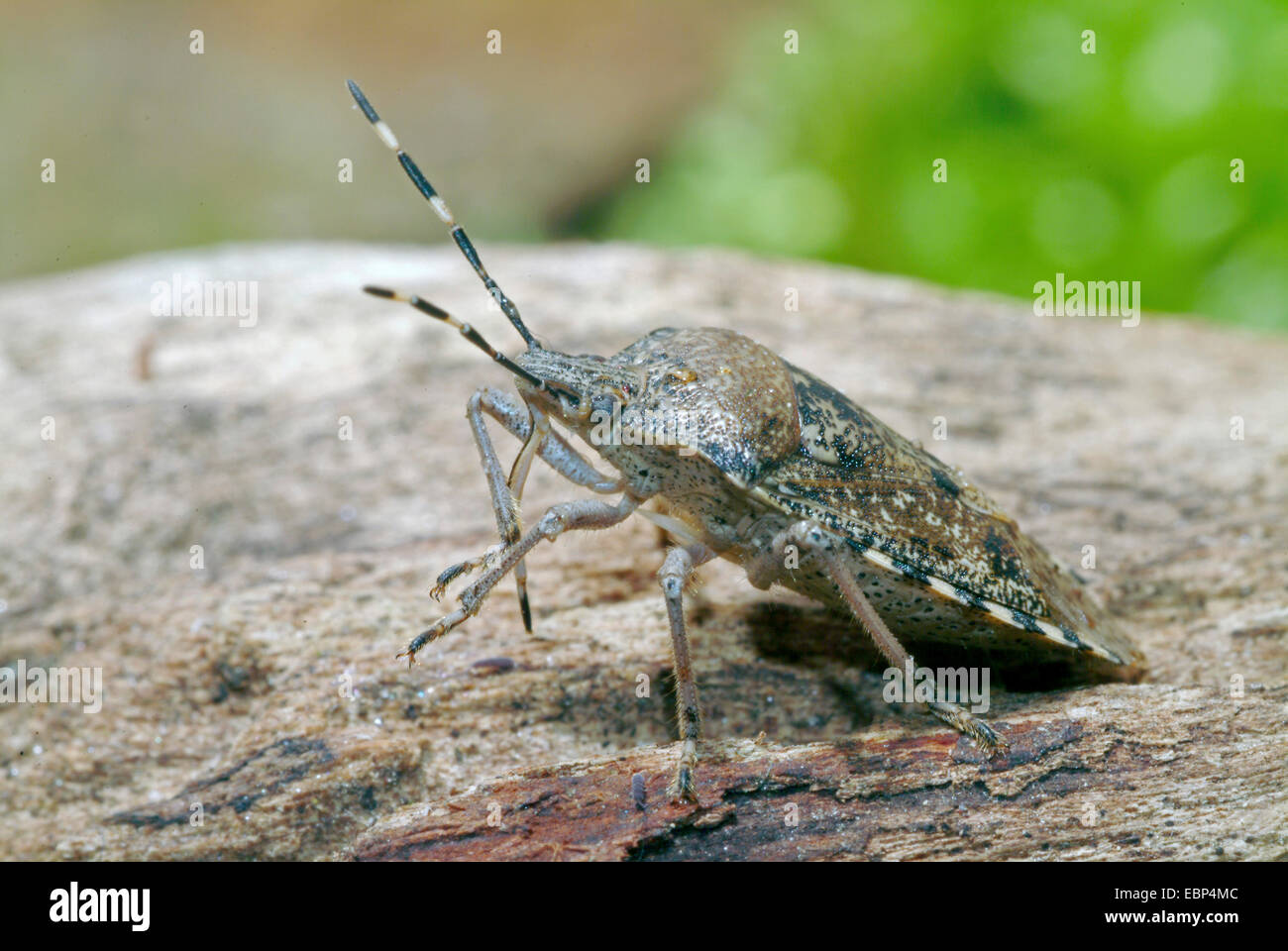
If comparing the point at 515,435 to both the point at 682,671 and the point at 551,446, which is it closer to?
the point at 551,446

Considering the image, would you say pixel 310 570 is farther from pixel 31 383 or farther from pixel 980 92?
pixel 980 92

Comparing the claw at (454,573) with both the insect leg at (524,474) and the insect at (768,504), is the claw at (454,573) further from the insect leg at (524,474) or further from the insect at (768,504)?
the insect leg at (524,474)

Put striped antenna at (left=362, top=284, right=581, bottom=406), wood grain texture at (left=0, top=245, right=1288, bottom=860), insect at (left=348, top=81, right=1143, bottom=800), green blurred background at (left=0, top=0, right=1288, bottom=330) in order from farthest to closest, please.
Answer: green blurred background at (left=0, top=0, right=1288, bottom=330)
insect at (left=348, top=81, right=1143, bottom=800)
wood grain texture at (left=0, top=245, right=1288, bottom=860)
striped antenna at (left=362, top=284, right=581, bottom=406)

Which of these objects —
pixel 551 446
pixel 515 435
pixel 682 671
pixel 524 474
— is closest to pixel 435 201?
pixel 515 435

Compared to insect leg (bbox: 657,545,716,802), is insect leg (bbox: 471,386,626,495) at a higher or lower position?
higher

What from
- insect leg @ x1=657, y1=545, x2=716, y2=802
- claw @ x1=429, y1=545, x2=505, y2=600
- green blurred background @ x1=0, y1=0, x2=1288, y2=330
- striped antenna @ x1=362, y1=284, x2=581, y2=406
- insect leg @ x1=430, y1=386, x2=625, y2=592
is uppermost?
green blurred background @ x1=0, y1=0, x2=1288, y2=330

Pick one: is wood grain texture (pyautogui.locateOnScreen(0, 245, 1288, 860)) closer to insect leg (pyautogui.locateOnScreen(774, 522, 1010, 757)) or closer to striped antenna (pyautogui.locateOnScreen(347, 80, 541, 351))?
insect leg (pyautogui.locateOnScreen(774, 522, 1010, 757))

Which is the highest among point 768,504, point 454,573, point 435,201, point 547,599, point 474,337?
point 435,201

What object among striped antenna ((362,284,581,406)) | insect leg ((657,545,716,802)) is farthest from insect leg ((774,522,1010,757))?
striped antenna ((362,284,581,406))
